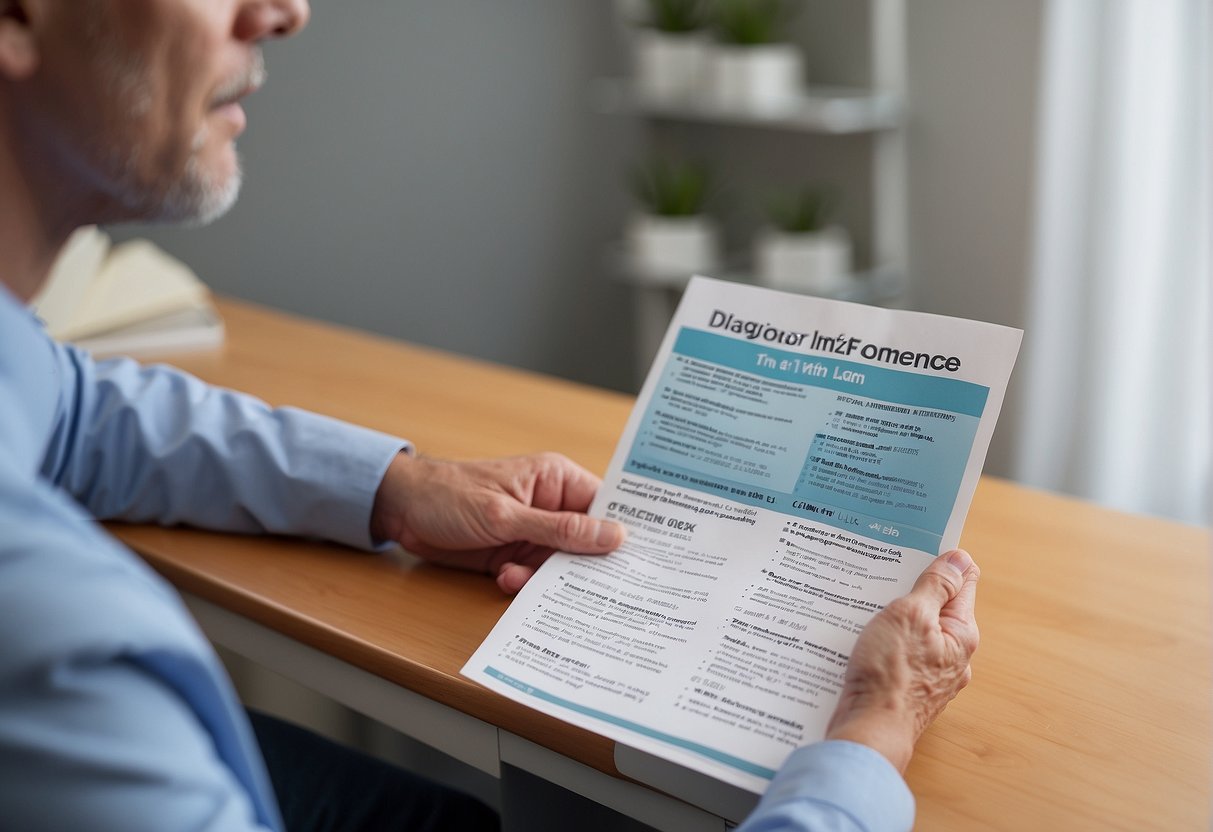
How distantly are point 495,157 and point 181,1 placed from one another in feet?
7.33

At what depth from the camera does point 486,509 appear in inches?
35.8

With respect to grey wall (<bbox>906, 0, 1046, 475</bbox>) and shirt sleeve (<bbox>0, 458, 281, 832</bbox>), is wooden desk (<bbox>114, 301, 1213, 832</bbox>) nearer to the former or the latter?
shirt sleeve (<bbox>0, 458, 281, 832</bbox>)

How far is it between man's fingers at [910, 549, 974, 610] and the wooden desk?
89mm

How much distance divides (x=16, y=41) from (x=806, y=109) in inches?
87.8

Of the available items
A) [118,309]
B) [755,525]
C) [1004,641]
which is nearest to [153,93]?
[755,525]

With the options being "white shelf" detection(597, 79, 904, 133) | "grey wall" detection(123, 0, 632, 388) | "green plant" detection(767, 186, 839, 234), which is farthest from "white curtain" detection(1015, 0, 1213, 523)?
"grey wall" detection(123, 0, 632, 388)

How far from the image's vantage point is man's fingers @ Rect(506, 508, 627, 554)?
854 millimetres

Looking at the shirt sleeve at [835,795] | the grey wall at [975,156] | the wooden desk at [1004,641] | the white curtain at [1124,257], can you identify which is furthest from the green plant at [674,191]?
the shirt sleeve at [835,795]

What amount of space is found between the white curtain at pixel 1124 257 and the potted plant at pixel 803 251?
48cm

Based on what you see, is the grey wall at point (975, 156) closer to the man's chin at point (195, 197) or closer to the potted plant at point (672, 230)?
the potted plant at point (672, 230)

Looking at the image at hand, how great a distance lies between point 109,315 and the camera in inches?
62.6

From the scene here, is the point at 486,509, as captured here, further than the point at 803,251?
No

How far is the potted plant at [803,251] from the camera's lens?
279cm

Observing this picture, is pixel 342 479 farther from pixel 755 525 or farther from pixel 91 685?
pixel 91 685
